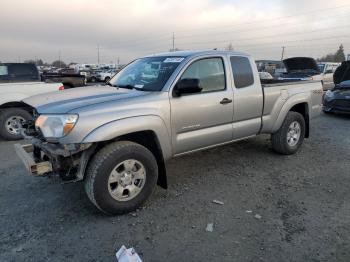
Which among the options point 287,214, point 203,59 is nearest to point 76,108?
point 203,59

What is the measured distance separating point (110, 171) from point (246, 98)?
2410 mm

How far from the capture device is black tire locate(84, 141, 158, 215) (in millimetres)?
3439

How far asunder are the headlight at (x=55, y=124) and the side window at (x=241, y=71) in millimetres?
2514

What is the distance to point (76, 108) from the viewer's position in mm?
3395

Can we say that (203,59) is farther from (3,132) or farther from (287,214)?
(3,132)

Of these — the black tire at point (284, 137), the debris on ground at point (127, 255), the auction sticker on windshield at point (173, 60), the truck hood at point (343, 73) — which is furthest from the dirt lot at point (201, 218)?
the truck hood at point (343, 73)

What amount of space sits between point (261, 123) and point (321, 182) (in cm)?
125

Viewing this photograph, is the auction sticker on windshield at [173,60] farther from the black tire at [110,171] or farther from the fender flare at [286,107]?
the fender flare at [286,107]

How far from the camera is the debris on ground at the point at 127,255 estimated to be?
8.92 ft

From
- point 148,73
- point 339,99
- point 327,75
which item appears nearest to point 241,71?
point 148,73

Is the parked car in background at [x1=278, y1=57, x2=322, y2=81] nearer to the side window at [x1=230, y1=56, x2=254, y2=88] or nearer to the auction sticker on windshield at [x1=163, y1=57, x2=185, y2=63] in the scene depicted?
the side window at [x1=230, y1=56, x2=254, y2=88]

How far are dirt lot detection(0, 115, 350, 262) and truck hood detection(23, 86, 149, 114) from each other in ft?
3.99

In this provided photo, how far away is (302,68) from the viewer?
14.3 meters

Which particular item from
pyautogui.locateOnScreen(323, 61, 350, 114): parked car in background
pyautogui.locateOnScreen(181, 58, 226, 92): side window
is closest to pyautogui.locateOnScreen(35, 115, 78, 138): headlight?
pyautogui.locateOnScreen(181, 58, 226, 92): side window
